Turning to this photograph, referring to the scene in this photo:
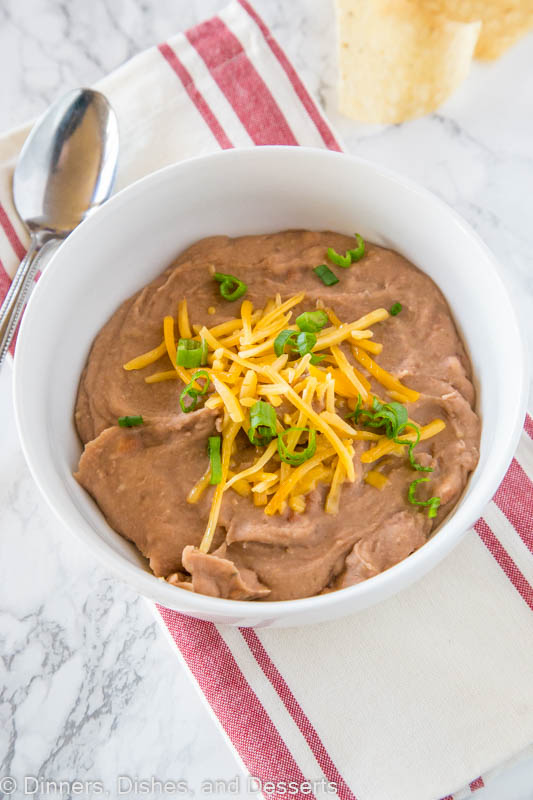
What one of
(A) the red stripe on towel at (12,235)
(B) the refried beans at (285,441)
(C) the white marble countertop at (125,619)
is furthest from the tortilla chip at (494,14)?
(A) the red stripe on towel at (12,235)

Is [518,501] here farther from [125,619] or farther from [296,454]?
[125,619]

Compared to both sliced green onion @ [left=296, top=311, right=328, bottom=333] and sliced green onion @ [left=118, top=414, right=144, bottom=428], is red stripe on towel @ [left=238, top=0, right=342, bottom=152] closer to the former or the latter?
sliced green onion @ [left=296, top=311, right=328, bottom=333]

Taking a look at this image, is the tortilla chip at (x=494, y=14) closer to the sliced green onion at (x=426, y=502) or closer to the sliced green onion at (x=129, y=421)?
the sliced green onion at (x=426, y=502)

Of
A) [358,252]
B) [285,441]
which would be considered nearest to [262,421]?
[285,441]

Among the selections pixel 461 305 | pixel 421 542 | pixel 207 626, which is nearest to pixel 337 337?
pixel 461 305

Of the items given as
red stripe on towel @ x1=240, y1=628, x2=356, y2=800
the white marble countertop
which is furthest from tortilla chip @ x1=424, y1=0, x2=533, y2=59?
red stripe on towel @ x1=240, y1=628, x2=356, y2=800
